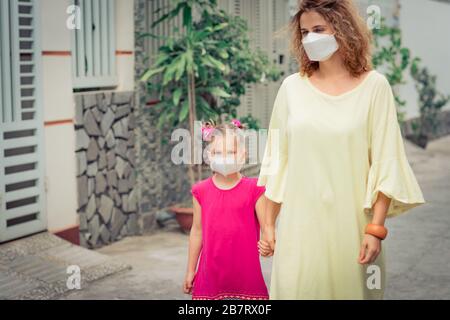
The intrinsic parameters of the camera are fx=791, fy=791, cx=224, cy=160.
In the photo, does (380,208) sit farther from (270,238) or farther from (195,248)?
(195,248)

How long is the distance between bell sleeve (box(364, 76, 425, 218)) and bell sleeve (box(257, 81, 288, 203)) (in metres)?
0.35

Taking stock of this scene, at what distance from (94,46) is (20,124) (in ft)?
4.12

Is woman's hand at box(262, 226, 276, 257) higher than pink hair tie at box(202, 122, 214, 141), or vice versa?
pink hair tie at box(202, 122, 214, 141)

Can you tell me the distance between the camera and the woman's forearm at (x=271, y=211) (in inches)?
129

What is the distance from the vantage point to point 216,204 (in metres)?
3.63

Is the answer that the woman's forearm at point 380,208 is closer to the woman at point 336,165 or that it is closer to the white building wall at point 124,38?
the woman at point 336,165

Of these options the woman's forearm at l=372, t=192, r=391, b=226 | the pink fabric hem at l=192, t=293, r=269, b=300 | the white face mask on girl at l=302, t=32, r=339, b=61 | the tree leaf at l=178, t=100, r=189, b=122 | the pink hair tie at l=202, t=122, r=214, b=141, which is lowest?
the pink fabric hem at l=192, t=293, r=269, b=300

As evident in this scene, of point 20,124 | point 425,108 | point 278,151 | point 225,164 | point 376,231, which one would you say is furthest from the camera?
point 425,108

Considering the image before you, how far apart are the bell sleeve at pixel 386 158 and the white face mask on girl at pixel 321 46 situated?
236 mm

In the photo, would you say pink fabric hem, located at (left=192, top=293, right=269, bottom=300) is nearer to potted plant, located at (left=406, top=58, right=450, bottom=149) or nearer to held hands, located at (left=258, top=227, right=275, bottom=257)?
held hands, located at (left=258, top=227, right=275, bottom=257)

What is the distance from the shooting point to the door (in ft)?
20.6

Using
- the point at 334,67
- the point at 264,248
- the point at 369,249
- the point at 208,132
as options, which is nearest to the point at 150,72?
the point at 208,132

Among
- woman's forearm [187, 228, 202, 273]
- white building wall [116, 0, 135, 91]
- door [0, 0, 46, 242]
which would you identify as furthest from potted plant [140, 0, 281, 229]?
woman's forearm [187, 228, 202, 273]

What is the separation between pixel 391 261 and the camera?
679cm
